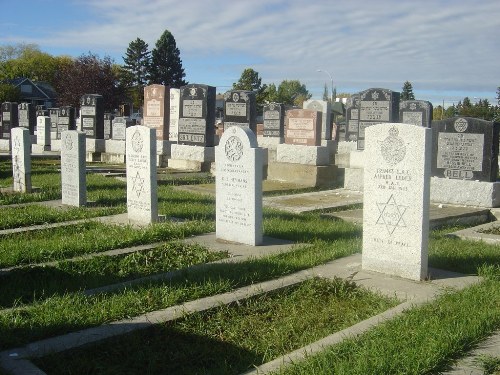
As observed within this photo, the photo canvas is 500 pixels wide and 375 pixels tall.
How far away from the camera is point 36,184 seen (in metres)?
12.6

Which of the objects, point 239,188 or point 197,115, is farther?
point 197,115

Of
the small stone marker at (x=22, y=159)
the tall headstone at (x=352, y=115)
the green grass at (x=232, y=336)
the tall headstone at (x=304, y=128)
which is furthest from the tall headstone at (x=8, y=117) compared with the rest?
the green grass at (x=232, y=336)

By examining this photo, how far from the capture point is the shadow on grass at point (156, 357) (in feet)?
12.6

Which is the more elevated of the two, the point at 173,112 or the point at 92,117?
the point at 173,112

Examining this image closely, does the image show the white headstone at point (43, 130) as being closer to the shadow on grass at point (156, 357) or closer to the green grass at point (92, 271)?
the green grass at point (92, 271)

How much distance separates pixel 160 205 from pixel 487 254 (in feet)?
17.1

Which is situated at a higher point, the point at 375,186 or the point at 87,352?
the point at 375,186

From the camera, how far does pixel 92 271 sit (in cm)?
593

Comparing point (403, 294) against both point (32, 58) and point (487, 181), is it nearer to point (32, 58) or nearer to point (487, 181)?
point (487, 181)

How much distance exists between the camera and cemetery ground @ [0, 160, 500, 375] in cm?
386

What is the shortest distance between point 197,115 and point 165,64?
2311 inches

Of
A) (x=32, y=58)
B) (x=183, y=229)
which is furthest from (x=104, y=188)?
(x=32, y=58)

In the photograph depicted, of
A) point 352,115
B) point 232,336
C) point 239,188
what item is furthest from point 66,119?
point 232,336

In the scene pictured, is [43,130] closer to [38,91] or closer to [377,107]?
[377,107]
